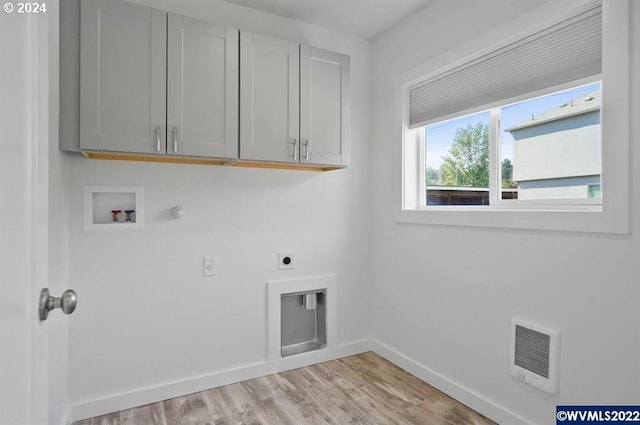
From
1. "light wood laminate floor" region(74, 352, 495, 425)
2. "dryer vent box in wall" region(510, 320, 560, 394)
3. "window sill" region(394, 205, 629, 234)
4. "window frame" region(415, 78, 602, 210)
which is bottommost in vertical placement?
"light wood laminate floor" region(74, 352, 495, 425)

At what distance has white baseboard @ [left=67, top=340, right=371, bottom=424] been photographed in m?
2.09

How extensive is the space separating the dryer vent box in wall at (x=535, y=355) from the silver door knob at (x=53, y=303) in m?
2.03

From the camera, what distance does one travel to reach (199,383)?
7.76ft

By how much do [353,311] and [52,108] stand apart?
2.41m

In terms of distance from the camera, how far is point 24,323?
718mm

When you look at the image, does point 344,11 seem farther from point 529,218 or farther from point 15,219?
point 15,219

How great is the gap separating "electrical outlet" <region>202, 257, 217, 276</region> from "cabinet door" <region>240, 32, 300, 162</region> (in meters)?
0.74

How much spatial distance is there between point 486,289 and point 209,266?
1.75 m

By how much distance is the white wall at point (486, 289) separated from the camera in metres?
1.60

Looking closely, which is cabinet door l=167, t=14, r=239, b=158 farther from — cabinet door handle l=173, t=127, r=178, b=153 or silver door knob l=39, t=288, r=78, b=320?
silver door knob l=39, t=288, r=78, b=320

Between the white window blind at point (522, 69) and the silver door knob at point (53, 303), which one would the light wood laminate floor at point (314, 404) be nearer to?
the silver door knob at point (53, 303)

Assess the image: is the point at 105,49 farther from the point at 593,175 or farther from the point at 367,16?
the point at 593,175

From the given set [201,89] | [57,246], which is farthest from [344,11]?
[57,246]

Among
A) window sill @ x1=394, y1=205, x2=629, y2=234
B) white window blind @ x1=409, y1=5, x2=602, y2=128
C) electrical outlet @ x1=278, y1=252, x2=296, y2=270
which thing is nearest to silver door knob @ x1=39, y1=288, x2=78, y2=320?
electrical outlet @ x1=278, y1=252, x2=296, y2=270
